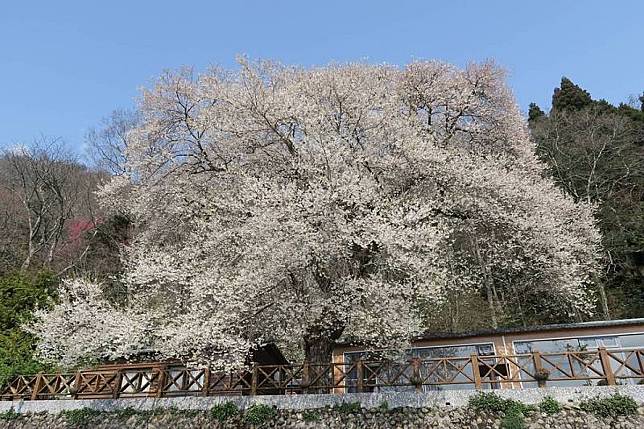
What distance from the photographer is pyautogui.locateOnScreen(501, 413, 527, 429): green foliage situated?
8.91 m

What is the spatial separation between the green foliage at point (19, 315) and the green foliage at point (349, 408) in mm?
10119

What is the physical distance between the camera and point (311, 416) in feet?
33.4

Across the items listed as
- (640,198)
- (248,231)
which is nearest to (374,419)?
(248,231)

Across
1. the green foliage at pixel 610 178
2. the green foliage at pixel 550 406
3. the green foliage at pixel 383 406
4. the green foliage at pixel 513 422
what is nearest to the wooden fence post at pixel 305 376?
the green foliage at pixel 383 406

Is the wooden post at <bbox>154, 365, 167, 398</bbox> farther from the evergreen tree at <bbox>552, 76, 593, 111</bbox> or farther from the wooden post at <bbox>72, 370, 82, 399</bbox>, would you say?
the evergreen tree at <bbox>552, 76, 593, 111</bbox>

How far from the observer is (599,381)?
32.6 feet

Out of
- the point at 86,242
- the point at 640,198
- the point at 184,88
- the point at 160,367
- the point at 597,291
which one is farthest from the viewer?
the point at 86,242

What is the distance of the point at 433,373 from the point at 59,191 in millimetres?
22363

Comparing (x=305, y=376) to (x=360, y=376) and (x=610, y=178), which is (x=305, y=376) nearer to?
(x=360, y=376)

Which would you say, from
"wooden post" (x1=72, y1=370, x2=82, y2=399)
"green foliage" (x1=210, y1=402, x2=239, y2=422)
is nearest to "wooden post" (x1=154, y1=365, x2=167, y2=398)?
"green foliage" (x1=210, y1=402, x2=239, y2=422)

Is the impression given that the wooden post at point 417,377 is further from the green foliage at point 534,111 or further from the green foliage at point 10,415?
the green foliage at point 534,111

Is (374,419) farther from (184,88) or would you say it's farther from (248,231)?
(184,88)

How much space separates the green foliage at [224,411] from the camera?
10.7 meters

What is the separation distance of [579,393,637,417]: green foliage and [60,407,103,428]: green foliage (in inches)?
471
